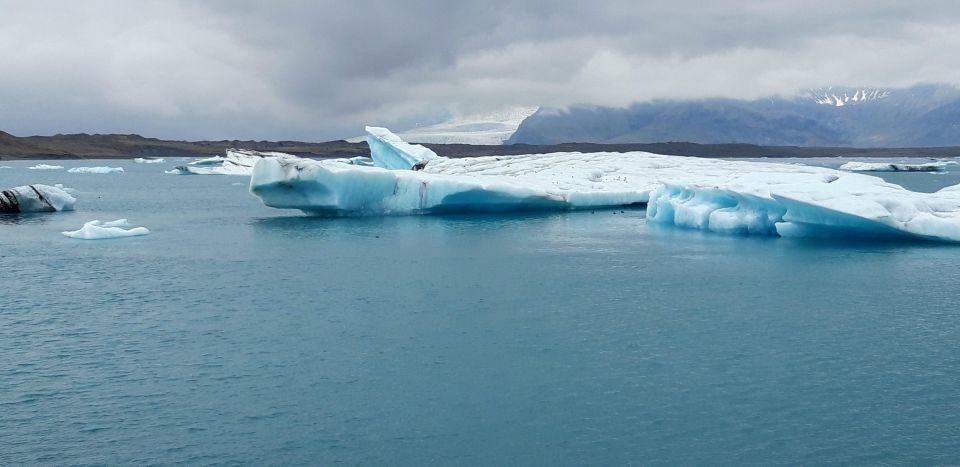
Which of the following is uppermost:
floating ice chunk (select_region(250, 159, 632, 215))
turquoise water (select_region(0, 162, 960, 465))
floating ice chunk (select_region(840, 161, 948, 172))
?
floating ice chunk (select_region(840, 161, 948, 172))

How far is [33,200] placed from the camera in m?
23.7

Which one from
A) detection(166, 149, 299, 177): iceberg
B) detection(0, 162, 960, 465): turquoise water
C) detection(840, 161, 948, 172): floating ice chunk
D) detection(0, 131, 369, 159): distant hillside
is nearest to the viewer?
detection(0, 162, 960, 465): turquoise water

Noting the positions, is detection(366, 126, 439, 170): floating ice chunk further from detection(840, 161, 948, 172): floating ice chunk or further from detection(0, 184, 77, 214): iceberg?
detection(840, 161, 948, 172): floating ice chunk

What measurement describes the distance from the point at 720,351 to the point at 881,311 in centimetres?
327

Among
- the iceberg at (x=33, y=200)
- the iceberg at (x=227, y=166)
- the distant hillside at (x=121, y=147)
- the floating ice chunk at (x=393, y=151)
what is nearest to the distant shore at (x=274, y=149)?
the distant hillside at (x=121, y=147)

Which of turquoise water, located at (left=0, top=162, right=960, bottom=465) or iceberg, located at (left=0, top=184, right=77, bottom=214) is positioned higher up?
iceberg, located at (left=0, top=184, right=77, bottom=214)

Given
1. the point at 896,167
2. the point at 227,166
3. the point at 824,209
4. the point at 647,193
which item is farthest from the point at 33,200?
the point at 896,167

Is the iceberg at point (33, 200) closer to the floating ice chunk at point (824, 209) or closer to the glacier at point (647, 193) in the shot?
the glacier at point (647, 193)

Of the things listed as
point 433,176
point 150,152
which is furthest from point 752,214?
point 150,152

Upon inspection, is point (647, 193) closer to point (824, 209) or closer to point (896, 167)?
point (824, 209)

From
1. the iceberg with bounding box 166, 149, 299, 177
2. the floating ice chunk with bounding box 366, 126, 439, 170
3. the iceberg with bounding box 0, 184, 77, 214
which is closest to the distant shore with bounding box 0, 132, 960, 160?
the iceberg with bounding box 166, 149, 299, 177

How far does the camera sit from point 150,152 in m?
115

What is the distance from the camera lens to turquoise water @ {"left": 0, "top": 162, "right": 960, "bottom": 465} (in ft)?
20.7

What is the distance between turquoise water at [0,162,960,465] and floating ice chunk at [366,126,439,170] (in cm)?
2087
